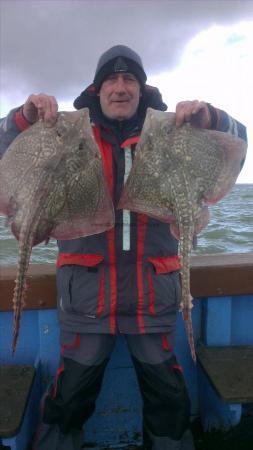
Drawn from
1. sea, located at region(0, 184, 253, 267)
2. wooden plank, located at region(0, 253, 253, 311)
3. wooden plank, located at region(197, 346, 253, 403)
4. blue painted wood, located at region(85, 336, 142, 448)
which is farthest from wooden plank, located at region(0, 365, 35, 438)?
sea, located at region(0, 184, 253, 267)

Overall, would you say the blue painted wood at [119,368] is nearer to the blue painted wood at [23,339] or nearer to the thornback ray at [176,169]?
the blue painted wood at [23,339]

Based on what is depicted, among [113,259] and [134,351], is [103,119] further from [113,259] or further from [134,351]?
[134,351]

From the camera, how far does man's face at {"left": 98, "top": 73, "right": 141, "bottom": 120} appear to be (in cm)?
305

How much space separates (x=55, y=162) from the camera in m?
2.62

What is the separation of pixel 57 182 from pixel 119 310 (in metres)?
0.98

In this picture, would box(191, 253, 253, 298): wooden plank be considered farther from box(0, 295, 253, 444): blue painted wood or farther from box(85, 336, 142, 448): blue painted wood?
box(85, 336, 142, 448): blue painted wood

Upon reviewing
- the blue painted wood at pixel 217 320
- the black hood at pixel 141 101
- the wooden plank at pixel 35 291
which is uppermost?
the black hood at pixel 141 101

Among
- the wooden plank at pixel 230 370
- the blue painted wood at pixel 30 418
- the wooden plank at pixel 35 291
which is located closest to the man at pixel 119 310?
the blue painted wood at pixel 30 418

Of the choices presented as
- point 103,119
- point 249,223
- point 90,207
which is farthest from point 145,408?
point 249,223

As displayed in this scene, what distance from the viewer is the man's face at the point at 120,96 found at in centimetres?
305

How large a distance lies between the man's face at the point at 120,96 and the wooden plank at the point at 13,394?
212 cm

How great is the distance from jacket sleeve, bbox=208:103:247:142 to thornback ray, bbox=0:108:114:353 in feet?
2.81

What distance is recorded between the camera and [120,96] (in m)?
3.05

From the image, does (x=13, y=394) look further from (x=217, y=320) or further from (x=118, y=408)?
(x=217, y=320)
